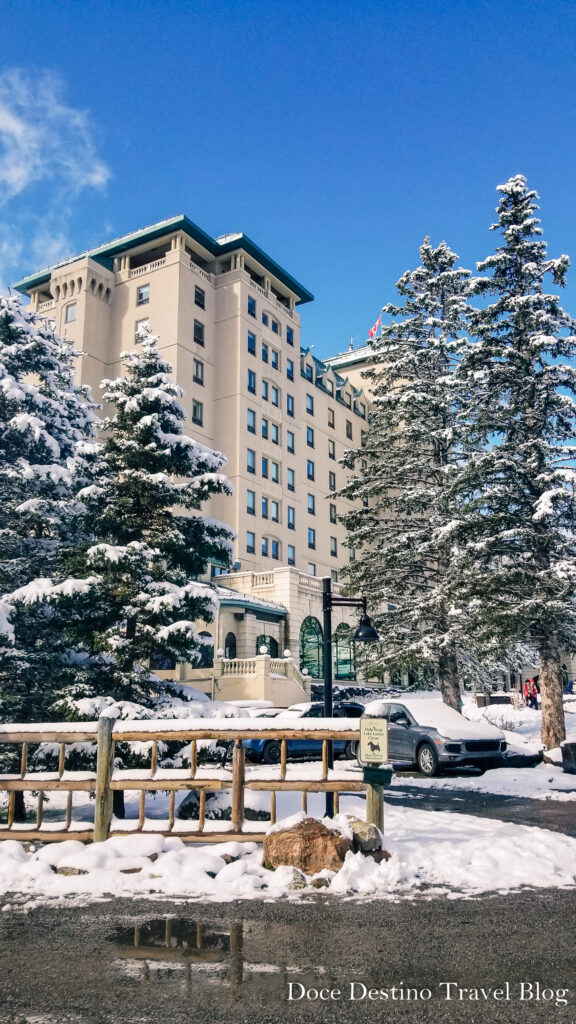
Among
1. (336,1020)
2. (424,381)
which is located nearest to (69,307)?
(424,381)

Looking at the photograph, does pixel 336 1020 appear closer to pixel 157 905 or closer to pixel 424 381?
pixel 157 905

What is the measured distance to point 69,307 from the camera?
47.8 meters

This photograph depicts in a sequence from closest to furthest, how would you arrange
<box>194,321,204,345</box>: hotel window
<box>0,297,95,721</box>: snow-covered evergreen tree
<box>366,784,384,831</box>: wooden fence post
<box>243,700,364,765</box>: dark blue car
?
<box>366,784,384,831</box>: wooden fence post → <box>0,297,95,721</box>: snow-covered evergreen tree → <box>243,700,364,765</box>: dark blue car → <box>194,321,204,345</box>: hotel window

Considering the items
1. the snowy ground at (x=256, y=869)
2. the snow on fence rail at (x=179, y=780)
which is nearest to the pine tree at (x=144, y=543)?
the snow on fence rail at (x=179, y=780)

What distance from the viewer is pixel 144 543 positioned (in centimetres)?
1320

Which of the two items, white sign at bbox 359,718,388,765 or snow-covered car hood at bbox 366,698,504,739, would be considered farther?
snow-covered car hood at bbox 366,698,504,739

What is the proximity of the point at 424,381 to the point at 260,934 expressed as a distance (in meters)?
25.2

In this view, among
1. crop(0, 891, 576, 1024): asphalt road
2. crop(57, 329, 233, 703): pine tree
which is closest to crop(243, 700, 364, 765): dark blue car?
crop(57, 329, 233, 703): pine tree

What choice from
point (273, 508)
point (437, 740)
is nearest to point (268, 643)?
point (273, 508)

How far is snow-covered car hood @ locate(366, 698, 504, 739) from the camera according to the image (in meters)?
17.7

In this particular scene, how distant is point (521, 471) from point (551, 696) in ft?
20.1

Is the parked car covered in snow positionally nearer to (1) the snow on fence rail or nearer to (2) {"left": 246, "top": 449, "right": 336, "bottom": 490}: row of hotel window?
(1) the snow on fence rail

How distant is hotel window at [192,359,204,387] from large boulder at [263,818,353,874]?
4104cm

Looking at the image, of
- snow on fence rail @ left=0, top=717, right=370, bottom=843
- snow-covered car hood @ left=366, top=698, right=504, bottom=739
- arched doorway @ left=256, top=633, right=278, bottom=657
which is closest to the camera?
snow on fence rail @ left=0, top=717, right=370, bottom=843
